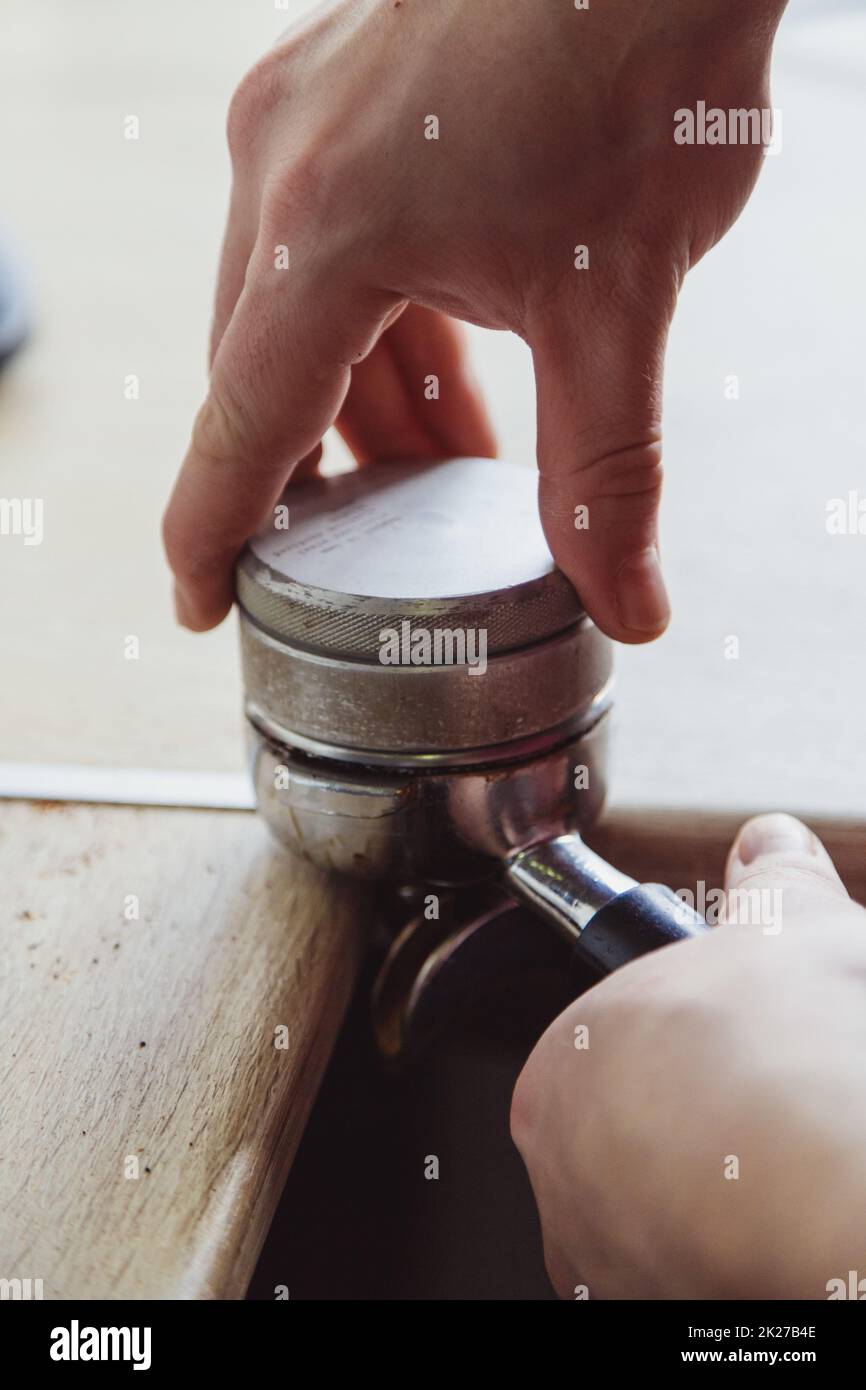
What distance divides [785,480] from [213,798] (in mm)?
446

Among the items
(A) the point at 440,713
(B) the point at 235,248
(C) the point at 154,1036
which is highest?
(B) the point at 235,248

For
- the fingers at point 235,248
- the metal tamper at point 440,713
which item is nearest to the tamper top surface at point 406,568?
the metal tamper at point 440,713

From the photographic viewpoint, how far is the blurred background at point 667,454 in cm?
62

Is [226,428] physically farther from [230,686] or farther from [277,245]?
[230,686]

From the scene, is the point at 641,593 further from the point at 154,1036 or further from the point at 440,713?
the point at 154,1036

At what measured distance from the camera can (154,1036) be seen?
17.5 inches

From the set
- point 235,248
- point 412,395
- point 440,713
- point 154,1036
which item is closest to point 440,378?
point 412,395

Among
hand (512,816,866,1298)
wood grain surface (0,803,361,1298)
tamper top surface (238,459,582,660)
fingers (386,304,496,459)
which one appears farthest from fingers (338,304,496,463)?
hand (512,816,866,1298)

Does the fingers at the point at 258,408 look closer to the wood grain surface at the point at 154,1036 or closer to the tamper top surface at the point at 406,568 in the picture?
the tamper top surface at the point at 406,568

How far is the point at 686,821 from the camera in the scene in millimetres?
552

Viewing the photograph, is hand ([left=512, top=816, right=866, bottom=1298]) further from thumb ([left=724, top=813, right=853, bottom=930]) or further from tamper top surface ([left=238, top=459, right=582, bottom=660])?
tamper top surface ([left=238, top=459, right=582, bottom=660])

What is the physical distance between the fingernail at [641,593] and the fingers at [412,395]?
0.21 m

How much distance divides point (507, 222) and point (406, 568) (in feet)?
0.41

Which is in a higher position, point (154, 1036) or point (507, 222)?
point (507, 222)
